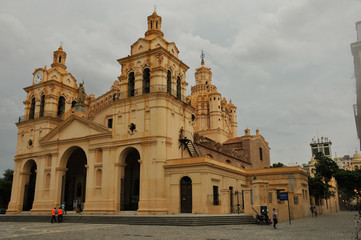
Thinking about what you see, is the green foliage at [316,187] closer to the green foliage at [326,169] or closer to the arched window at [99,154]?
the green foliage at [326,169]

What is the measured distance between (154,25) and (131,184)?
18.5 metres

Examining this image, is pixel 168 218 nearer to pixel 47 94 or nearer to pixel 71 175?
pixel 71 175

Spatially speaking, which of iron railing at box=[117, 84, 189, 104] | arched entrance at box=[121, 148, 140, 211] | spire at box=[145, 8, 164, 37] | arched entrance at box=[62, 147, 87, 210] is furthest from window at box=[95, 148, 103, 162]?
spire at box=[145, 8, 164, 37]

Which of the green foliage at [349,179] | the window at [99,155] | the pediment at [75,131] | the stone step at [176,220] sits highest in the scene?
the pediment at [75,131]

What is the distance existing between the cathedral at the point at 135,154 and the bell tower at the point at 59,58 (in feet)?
0.46

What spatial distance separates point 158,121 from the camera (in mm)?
31781

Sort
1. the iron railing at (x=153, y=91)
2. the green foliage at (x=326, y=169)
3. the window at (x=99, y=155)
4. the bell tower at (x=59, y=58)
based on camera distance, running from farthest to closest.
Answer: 1. the green foliage at (x=326, y=169)
2. the bell tower at (x=59, y=58)
3. the window at (x=99, y=155)
4. the iron railing at (x=153, y=91)

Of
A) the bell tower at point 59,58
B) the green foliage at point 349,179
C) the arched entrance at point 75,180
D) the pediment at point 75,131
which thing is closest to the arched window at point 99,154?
the pediment at point 75,131

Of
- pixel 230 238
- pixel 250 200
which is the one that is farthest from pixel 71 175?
pixel 230 238

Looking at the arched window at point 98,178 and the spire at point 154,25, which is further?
the spire at point 154,25

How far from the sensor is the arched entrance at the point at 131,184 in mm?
33719

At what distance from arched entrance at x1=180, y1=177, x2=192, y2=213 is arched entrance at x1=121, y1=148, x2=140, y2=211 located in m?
6.21

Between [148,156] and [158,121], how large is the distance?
3527mm

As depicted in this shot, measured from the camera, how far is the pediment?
35094 mm
